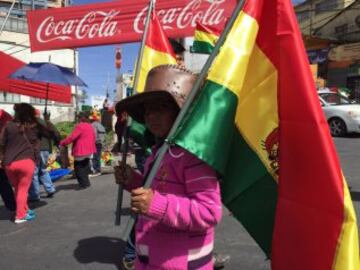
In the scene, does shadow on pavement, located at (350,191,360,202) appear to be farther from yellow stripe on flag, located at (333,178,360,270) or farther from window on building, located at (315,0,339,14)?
window on building, located at (315,0,339,14)

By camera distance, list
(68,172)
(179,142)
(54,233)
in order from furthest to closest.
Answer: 1. (68,172)
2. (54,233)
3. (179,142)

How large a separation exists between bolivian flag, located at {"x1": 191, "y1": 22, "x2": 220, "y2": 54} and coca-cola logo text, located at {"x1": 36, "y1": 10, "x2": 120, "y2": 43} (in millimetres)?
2743

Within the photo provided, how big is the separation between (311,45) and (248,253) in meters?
31.5

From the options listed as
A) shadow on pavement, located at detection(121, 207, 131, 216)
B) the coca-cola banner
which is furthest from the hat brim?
the coca-cola banner

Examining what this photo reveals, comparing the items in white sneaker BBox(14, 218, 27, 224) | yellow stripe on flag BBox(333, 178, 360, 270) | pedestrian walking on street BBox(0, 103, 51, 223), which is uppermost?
yellow stripe on flag BBox(333, 178, 360, 270)

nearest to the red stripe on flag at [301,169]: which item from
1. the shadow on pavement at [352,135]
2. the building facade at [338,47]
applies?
the shadow on pavement at [352,135]

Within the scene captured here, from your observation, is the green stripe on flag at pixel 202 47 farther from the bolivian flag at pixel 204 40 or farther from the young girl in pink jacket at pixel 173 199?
the young girl in pink jacket at pixel 173 199

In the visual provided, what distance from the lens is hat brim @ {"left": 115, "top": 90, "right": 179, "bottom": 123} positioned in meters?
2.24

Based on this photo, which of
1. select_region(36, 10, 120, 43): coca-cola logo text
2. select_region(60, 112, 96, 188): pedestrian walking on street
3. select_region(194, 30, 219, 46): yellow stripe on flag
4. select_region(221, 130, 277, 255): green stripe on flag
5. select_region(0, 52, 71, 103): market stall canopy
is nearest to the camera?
select_region(221, 130, 277, 255): green stripe on flag

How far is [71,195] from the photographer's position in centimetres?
933

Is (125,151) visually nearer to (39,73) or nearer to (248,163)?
(248,163)

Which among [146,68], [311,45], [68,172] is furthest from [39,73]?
[311,45]

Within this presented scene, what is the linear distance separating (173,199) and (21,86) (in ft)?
28.1

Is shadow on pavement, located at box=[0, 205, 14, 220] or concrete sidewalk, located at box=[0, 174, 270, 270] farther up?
concrete sidewalk, located at box=[0, 174, 270, 270]
